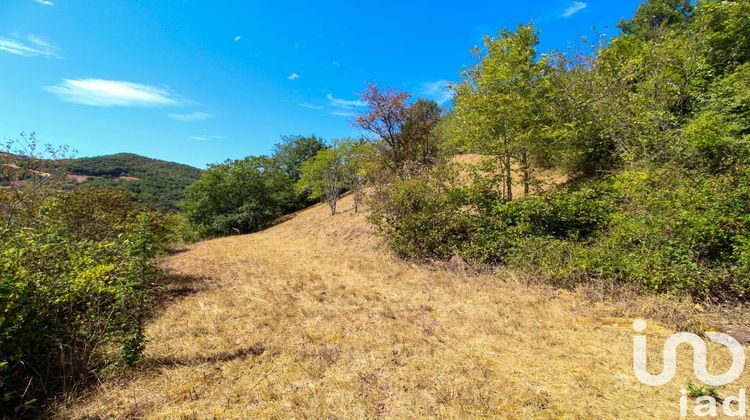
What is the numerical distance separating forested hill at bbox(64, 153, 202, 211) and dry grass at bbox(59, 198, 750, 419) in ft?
108

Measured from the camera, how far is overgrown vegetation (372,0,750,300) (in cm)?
506

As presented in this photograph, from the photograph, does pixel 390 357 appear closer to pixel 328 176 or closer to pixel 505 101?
pixel 505 101

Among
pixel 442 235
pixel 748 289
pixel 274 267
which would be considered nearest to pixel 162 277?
pixel 274 267

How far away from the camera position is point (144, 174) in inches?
1921

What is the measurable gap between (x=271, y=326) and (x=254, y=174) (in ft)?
83.6

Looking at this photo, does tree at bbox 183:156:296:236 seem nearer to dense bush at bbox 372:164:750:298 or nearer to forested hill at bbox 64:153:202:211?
forested hill at bbox 64:153:202:211

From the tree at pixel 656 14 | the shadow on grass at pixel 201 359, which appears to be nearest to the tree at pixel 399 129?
the shadow on grass at pixel 201 359

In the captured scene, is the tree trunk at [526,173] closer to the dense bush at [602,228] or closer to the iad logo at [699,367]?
the dense bush at [602,228]

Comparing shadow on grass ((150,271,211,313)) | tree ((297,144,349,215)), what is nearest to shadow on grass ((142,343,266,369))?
shadow on grass ((150,271,211,313))

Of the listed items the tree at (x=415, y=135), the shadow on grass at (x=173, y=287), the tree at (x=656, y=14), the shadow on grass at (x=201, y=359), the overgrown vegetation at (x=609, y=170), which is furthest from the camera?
the tree at (x=656, y=14)

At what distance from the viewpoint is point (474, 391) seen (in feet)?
10.0

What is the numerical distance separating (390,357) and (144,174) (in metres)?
58.8

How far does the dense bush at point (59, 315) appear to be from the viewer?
276 cm

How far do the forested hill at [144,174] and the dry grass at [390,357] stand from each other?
108ft
